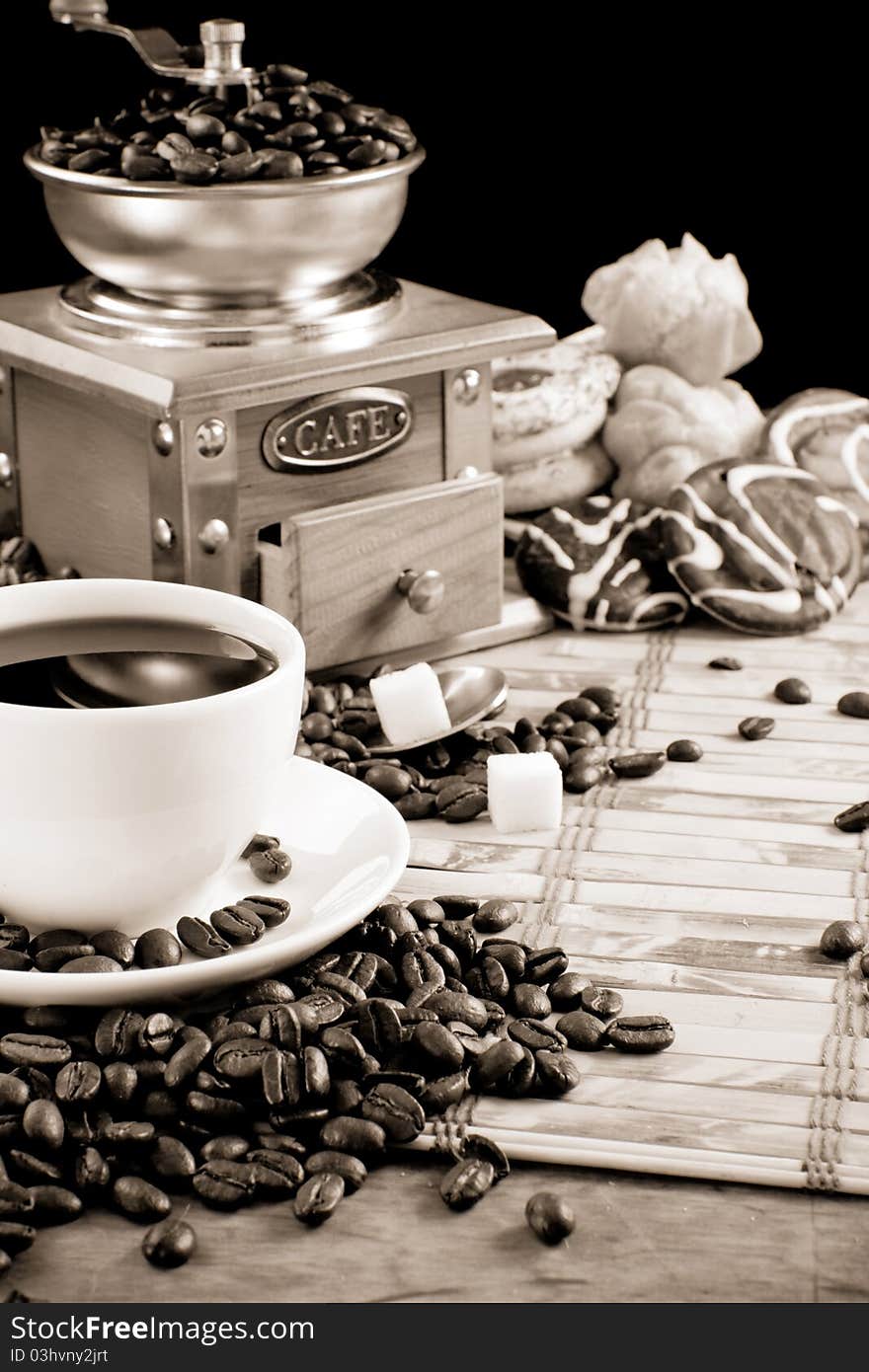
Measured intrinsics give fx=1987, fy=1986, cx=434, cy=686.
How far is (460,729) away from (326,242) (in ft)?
1.65

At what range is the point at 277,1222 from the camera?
4.10 ft

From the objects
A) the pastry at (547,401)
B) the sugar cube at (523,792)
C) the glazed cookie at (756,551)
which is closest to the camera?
the sugar cube at (523,792)

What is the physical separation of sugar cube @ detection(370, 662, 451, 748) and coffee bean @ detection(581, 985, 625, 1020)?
0.47 m

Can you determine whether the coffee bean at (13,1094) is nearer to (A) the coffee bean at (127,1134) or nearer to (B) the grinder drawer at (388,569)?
(A) the coffee bean at (127,1134)

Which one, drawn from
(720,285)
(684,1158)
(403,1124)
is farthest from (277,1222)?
(720,285)

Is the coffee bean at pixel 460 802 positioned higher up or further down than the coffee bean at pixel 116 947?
further down

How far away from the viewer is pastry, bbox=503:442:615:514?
8.06ft

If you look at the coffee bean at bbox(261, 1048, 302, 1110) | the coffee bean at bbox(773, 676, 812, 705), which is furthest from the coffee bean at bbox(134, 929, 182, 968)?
the coffee bean at bbox(773, 676, 812, 705)

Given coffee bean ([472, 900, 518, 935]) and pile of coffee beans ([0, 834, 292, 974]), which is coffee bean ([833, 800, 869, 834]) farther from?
pile of coffee beans ([0, 834, 292, 974])

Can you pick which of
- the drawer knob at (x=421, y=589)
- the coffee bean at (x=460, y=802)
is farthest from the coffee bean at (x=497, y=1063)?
the drawer knob at (x=421, y=589)

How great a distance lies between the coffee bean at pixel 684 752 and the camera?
75.7 inches

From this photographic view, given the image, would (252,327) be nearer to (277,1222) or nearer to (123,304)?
(123,304)

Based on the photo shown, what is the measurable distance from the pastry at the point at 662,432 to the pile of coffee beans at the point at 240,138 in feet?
1.80

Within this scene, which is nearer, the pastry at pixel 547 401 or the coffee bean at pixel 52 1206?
the coffee bean at pixel 52 1206
